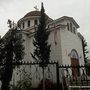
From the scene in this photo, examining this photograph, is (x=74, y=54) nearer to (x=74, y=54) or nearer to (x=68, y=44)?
(x=74, y=54)

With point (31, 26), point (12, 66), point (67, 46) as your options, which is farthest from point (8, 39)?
point (31, 26)

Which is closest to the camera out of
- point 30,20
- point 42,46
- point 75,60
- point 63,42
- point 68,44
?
point 42,46

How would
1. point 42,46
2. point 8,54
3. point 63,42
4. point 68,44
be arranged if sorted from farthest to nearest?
1. point 68,44
2. point 63,42
3. point 42,46
4. point 8,54

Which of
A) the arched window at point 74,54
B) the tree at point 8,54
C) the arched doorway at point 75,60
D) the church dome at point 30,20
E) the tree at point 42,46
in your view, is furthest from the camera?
the church dome at point 30,20

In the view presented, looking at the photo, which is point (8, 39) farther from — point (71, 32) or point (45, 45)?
point (71, 32)

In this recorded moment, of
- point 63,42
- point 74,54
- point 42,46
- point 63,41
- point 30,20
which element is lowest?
point 74,54

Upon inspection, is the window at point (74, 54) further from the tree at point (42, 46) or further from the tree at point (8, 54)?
the tree at point (8, 54)

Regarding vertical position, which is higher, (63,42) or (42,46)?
(63,42)

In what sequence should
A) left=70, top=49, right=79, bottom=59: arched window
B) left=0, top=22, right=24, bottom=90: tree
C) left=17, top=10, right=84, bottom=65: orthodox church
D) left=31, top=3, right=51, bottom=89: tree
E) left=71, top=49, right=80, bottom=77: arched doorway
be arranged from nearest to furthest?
left=0, top=22, right=24, bottom=90: tree < left=31, top=3, right=51, bottom=89: tree < left=17, top=10, right=84, bottom=65: orthodox church < left=71, top=49, right=80, bottom=77: arched doorway < left=70, top=49, right=79, bottom=59: arched window

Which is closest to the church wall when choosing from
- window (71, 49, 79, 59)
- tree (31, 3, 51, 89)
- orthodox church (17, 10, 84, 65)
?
orthodox church (17, 10, 84, 65)

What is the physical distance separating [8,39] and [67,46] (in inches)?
376

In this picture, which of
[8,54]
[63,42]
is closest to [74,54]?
[63,42]

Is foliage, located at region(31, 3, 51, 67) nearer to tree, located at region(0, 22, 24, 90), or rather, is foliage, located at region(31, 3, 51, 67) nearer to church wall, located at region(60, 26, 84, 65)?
tree, located at region(0, 22, 24, 90)

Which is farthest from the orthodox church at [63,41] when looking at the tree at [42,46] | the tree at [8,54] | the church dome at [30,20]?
the tree at [8,54]
